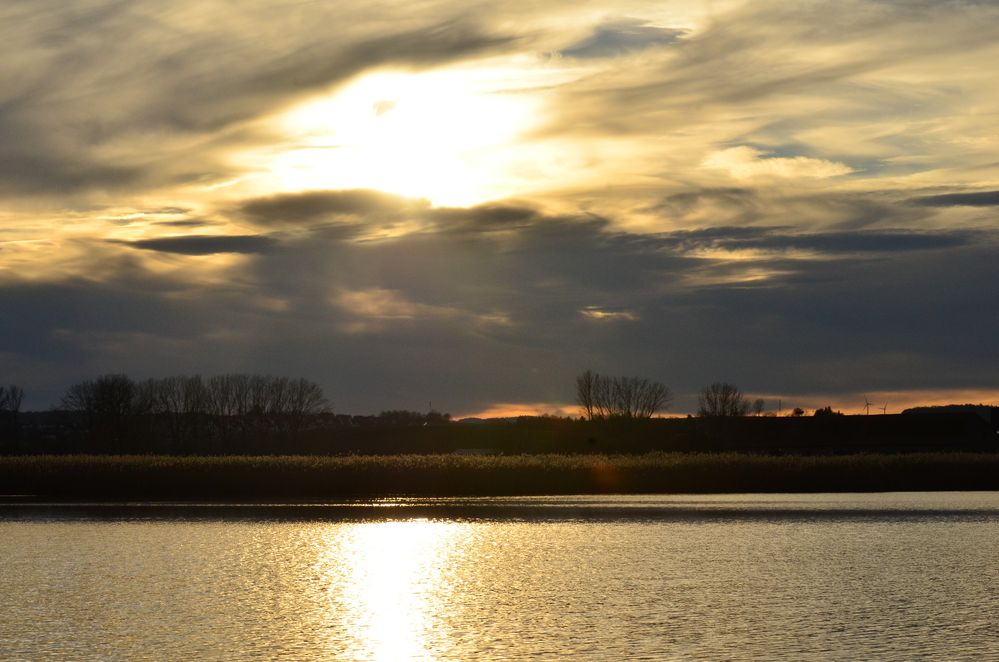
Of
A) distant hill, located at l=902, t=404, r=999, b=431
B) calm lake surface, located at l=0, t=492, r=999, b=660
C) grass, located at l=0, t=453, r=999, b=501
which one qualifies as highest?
distant hill, located at l=902, t=404, r=999, b=431

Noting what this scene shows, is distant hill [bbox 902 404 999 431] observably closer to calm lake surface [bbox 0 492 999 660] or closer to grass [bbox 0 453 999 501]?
grass [bbox 0 453 999 501]

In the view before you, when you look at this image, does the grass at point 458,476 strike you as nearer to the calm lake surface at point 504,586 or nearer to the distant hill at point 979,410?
the calm lake surface at point 504,586

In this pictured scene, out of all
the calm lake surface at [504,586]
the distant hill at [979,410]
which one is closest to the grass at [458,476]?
the calm lake surface at [504,586]

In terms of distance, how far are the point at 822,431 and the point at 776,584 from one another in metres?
96.7

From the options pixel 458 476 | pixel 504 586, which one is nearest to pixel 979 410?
pixel 458 476

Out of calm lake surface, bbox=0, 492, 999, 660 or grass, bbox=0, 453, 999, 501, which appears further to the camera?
grass, bbox=0, 453, 999, 501

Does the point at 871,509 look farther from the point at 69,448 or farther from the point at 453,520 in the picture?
the point at 69,448

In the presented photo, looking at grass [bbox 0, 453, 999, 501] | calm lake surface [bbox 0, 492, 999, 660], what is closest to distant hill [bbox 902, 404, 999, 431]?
grass [bbox 0, 453, 999, 501]

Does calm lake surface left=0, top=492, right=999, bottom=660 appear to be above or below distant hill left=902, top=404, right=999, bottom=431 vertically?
below

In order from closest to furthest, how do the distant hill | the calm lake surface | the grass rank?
the calm lake surface
the grass
the distant hill

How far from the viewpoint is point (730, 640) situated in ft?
61.3

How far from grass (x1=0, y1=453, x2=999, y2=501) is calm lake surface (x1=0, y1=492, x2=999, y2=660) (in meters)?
14.4

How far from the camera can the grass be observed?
6147 centimetres

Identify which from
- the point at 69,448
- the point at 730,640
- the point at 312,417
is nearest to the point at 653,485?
the point at 730,640
